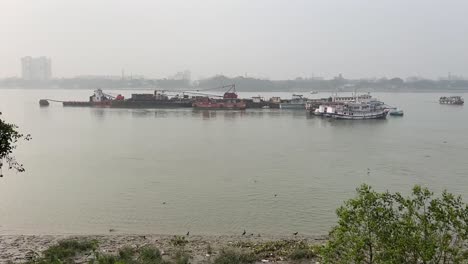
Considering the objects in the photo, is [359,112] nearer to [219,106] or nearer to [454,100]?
[219,106]

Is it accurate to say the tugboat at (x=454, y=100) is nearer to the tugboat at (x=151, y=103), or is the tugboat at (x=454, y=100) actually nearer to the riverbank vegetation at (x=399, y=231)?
the tugboat at (x=151, y=103)

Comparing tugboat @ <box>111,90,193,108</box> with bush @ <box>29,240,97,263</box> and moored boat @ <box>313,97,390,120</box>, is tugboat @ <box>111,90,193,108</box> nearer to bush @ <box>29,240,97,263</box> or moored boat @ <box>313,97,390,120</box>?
moored boat @ <box>313,97,390,120</box>

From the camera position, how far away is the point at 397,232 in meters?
2.95

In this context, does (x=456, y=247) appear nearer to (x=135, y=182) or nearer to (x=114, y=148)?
(x=135, y=182)

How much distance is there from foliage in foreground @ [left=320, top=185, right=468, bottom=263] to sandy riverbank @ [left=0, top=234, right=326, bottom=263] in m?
2.30

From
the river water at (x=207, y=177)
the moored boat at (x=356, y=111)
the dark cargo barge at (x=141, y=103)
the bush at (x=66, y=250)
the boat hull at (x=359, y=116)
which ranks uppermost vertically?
the dark cargo barge at (x=141, y=103)

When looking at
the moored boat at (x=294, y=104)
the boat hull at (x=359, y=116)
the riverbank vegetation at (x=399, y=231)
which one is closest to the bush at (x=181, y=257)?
the riverbank vegetation at (x=399, y=231)

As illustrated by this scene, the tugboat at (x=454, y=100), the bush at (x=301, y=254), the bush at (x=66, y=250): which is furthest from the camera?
the tugboat at (x=454, y=100)

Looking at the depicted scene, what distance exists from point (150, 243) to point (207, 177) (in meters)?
5.25

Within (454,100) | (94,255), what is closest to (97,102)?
(94,255)

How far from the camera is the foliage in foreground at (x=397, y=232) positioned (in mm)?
2854

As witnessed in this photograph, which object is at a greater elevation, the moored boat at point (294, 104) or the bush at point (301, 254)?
the moored boat at point (294, 104)

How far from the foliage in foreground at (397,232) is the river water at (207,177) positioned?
412cm

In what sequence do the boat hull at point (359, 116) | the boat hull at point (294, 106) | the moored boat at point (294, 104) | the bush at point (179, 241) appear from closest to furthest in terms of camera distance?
the bush at point (179, 241), the boat hull at point (359, 116), the boat hull at point (294, 106), the moored boat at point (294, 104)
